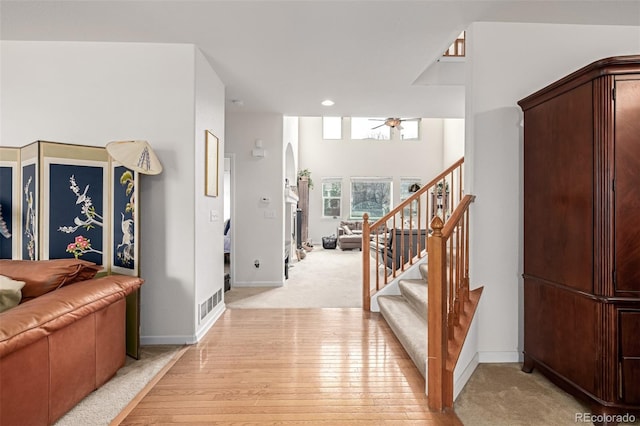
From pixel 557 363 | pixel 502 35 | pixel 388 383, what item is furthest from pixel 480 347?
pixel 502 35

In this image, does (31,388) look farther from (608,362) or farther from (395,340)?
(608,362)

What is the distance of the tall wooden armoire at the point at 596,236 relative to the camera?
1.75 m

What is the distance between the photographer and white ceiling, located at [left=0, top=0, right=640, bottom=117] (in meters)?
2.36

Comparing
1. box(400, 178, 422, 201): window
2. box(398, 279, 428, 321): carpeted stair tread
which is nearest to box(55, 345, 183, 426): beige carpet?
box(398, 279, 428, 321): carpeted stair tread

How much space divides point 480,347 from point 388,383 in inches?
32.2

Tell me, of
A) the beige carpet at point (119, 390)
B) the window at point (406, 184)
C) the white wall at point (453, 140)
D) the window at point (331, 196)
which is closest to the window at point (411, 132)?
the white wall at point (453, 140)

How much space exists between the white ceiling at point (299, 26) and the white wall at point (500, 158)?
174mm

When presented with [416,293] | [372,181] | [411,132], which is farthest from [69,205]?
[411,132]

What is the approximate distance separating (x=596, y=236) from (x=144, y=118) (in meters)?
3.33

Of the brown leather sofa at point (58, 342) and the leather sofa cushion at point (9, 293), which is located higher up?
the leather sofa cushion at point (9, 293)

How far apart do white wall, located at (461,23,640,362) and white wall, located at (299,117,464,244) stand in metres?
8.88

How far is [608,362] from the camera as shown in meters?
1.75

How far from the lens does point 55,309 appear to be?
178 cm

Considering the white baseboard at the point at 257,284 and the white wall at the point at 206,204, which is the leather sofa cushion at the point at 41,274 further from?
the white baseboard at the point at 257,284
